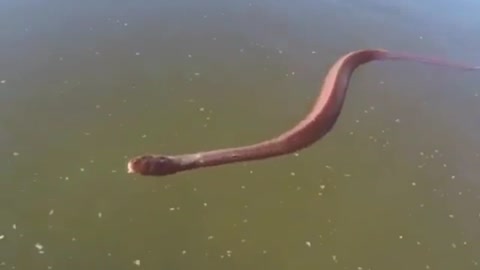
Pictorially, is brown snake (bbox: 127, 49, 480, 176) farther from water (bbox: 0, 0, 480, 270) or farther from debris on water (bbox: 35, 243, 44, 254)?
debris on water (bbox: 35, 243, 44, 254)

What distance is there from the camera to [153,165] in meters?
5.66

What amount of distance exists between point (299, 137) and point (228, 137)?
2.24 feet

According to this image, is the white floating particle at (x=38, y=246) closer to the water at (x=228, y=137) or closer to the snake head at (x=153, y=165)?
the water at (x=228, y=137)

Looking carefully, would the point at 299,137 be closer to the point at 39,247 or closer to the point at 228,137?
the point at 228,137

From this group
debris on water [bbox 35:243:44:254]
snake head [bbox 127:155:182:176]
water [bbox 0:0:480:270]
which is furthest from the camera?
snake head [bbox 127:155:182:176]

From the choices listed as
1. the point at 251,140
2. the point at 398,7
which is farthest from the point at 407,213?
the point at 398,7

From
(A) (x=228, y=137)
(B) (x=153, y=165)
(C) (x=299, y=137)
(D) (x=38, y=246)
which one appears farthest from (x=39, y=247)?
(C) (x=299, y=137)

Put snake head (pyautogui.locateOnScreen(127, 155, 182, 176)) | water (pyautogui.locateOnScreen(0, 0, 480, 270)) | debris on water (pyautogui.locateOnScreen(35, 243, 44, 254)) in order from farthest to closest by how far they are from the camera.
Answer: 1. snake head (pyautogui.locateOnScreen(127, 155, 182, 176))
2. water (pyautogui.locateOnScreen(0, 0, 480, 270))
3. debris on water (pyautogui.locateOnScreen(35, 243, 44, 254))

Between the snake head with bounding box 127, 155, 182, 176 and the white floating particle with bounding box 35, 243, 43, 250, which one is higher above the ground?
the snake head with bounding box 127, 155, 182, 176

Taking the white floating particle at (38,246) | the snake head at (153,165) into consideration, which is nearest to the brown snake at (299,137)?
the snake head at (153,165)

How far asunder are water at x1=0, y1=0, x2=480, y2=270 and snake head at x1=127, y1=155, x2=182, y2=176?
0.09 m

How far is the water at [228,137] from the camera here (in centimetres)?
515

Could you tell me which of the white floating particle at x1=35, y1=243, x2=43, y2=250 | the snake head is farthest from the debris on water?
the snake head

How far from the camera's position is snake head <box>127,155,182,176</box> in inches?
221
